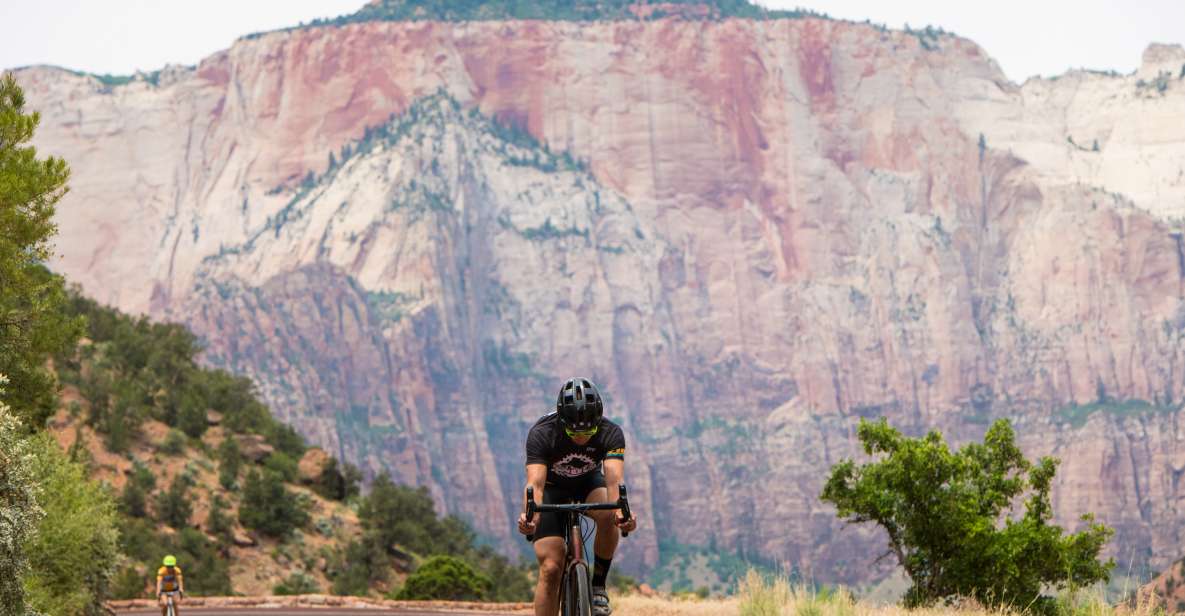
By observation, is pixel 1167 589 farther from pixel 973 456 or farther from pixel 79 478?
pixel 79 478

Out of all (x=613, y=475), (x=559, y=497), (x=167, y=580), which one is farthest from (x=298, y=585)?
(x=613, y=475)

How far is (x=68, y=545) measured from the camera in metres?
32.6

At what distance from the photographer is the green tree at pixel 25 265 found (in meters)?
31.5

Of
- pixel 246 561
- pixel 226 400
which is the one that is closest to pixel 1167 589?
pixel 246 561

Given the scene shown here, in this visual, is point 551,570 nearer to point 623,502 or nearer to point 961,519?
point 623,502

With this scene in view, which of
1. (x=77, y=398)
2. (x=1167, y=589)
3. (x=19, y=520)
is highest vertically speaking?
(x=77, y=398)

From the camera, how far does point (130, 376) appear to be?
78438 mm

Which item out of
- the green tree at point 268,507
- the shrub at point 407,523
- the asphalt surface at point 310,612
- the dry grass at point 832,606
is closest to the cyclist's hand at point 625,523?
the dry grass at point 832,606

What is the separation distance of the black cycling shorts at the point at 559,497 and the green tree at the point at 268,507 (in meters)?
50.3

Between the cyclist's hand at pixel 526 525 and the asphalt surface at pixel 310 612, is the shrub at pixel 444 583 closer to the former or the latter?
the asphalt surface at pixel 310 612

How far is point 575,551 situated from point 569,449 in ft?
Answer: 3.39

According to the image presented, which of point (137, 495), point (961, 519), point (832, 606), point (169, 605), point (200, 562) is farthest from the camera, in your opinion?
point (137, 495)

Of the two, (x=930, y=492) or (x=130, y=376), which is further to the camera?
(x=130, y=376)

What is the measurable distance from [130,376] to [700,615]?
55218 mm
